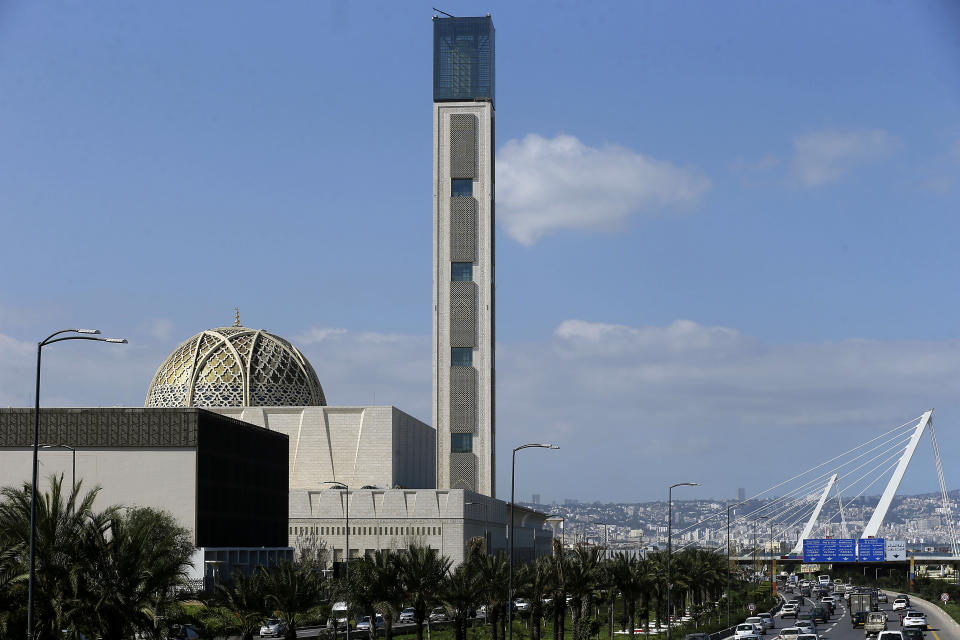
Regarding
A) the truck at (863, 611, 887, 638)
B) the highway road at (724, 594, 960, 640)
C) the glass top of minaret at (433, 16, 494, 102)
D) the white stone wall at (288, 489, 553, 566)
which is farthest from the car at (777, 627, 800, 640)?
the glass top of minaret at (433, 16, 494, 102)

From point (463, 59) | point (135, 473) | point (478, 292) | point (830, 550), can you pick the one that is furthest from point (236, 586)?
point (830, 550)

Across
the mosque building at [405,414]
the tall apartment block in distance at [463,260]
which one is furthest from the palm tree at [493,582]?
the tall apartment block in distance at [463,260]

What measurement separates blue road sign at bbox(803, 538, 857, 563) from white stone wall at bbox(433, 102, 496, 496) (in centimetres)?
3994

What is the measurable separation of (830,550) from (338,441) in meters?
55.4

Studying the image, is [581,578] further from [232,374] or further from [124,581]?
[232,374]

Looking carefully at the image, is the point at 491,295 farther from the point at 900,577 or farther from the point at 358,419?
the point at 900,577

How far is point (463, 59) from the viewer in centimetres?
11362

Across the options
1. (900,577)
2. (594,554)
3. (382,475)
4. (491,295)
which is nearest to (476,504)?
(382,475)

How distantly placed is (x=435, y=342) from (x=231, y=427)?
93.5ft

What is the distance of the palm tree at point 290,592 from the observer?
45281 millimetres

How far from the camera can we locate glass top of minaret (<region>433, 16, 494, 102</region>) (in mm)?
112375

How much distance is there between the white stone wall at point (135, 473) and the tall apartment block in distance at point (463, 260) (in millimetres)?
34325

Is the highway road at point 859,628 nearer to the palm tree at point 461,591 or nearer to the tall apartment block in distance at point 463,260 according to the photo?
the palm tree at point 461,591

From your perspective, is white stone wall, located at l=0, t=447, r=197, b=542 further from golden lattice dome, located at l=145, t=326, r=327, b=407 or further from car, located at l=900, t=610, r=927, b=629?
car, located at l=900, t=610, r=927, b=629
